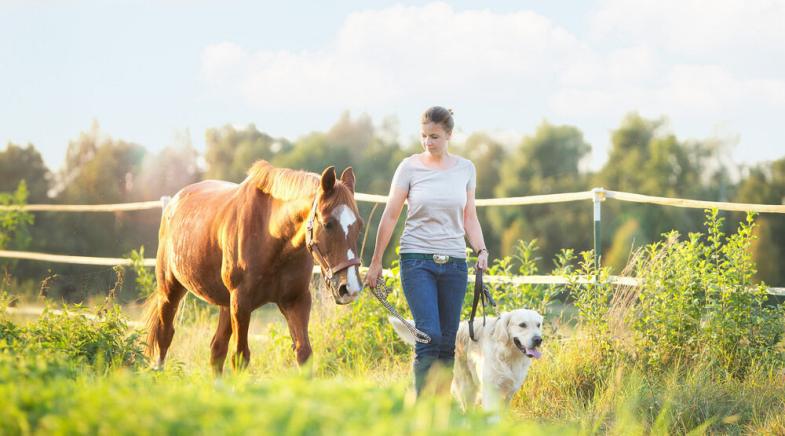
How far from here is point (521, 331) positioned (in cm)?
509

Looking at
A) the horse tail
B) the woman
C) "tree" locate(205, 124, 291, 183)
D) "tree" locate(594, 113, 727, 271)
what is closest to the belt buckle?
the woman

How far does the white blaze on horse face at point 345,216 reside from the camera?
4.55 metres

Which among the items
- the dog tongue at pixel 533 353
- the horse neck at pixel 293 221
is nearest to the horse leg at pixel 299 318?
the horse neck at pixel 293 221

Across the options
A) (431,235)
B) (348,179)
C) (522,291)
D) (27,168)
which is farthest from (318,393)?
(27,168)

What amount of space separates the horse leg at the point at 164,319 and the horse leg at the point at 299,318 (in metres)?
1.72

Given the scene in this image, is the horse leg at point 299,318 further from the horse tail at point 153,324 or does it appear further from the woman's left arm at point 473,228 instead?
the horse tail at point 153,324

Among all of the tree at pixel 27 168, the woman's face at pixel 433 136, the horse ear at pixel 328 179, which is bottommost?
the horse ear at pixel 328 179

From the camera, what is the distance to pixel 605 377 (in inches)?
230

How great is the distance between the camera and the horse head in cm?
447

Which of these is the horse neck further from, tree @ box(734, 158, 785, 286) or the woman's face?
tree @ box(734, 158, 785, 286)

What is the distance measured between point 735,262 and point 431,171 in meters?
2.53

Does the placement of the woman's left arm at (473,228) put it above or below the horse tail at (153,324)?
above

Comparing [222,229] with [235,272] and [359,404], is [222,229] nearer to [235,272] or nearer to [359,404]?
[235,272]

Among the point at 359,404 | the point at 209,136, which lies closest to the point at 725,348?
the point at 359,404
